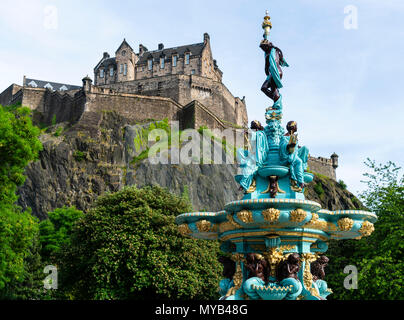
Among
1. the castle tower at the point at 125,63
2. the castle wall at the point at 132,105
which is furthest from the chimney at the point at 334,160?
the castle tower at the point at 125,63

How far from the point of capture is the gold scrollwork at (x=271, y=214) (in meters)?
9.02

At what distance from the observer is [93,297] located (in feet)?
81.1

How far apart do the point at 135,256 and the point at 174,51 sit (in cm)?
5800

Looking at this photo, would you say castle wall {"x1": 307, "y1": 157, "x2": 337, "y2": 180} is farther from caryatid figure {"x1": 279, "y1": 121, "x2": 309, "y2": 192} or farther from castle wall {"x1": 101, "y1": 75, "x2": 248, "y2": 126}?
caryatid figure {"x1": 279, "y1": 121, "x2": 309, "y2": 192}

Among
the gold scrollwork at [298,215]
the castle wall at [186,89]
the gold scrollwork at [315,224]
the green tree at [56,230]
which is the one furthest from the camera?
the castle wall at [186,89]

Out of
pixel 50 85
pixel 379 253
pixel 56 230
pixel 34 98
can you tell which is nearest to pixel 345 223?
pixel 379 253

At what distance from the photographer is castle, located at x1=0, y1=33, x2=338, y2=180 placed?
198 ft

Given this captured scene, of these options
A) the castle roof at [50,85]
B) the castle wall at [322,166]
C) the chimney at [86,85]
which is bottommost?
the castle wall at [322,166]

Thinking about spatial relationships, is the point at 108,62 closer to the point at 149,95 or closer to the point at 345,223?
the point at 149,95

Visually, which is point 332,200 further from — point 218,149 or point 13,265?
point 13,265

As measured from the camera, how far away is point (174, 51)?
259 feet

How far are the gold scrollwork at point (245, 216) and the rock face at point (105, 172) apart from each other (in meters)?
36.4

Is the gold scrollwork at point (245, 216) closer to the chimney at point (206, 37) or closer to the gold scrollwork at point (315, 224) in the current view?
the gold scrollwork at point (315, 224)
